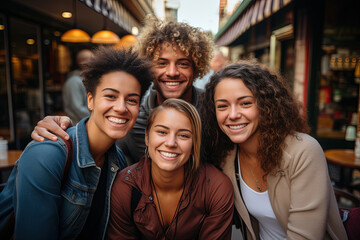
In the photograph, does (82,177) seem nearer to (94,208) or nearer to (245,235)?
(94,208)

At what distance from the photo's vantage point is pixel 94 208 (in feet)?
6.41

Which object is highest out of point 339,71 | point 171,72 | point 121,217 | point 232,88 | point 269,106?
point 339,71

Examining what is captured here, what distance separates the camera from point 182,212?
6.18ft

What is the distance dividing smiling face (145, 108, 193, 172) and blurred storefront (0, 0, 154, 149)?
10.6ft

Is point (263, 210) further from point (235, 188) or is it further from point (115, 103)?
point (115, 103)

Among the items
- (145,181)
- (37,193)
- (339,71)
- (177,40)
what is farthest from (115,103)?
(339,71)

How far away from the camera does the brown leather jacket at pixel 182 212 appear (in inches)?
72.9

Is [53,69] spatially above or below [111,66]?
above

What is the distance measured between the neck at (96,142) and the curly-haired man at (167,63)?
58 centimetres

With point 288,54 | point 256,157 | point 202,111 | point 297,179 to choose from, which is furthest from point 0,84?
point 288,54

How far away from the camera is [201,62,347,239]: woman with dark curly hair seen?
1743 mm

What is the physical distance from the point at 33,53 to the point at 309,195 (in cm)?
738

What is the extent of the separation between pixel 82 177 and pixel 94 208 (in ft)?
0.98

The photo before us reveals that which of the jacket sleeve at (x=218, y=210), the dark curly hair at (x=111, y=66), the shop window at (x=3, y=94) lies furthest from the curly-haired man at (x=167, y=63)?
the shop window at (x=3, y=94)
